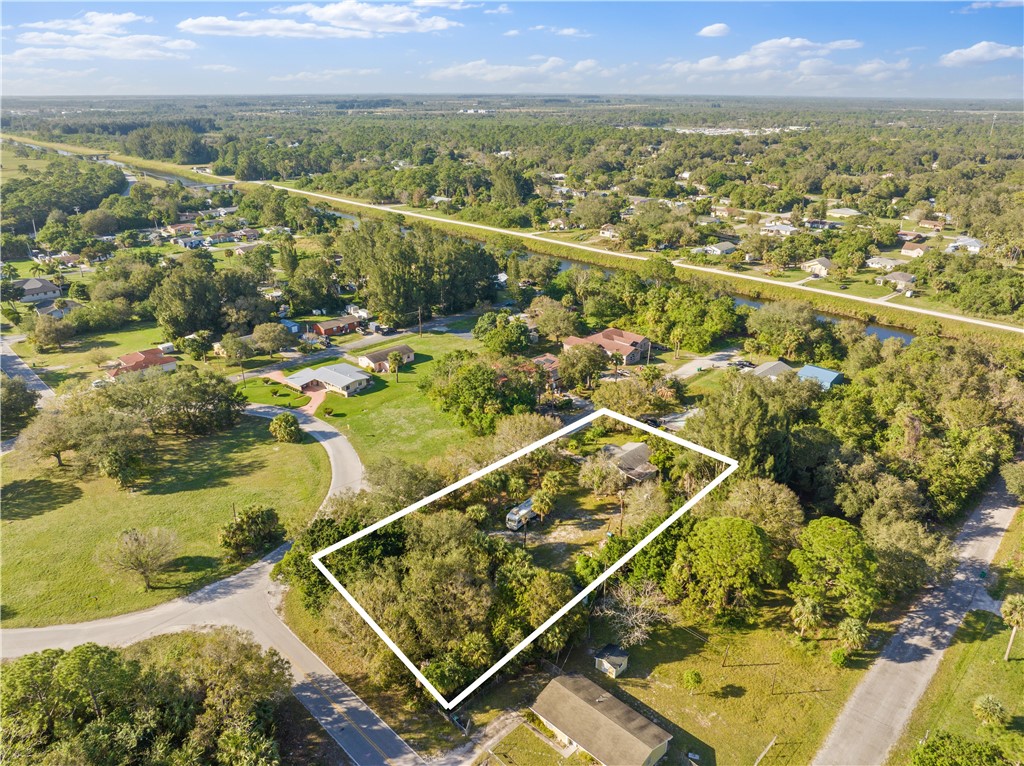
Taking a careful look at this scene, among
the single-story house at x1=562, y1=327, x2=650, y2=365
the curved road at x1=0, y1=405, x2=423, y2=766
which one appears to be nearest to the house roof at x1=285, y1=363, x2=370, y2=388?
the single-story house at x1=562, y1=327, x2=650, y2=365

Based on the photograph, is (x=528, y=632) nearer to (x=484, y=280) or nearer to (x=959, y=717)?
(x=959, y=717)

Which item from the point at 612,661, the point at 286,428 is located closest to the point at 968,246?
the point at 612,661

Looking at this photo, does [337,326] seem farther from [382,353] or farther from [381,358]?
[381,358]

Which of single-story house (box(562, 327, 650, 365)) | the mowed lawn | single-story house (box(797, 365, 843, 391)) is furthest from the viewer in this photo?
single-story house (box(562, 327, 650, 365))

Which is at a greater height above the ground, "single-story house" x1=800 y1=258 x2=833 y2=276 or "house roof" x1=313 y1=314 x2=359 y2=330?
"single-story house" x1=800 y1=258 x2=833 y2=276

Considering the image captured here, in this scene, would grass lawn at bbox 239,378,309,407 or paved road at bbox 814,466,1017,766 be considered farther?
grass lawn at bbox 239,378,309,407

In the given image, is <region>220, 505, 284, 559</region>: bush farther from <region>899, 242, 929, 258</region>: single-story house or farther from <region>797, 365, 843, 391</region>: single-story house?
<region>899, 242, 929, 258</region>: single-story house
